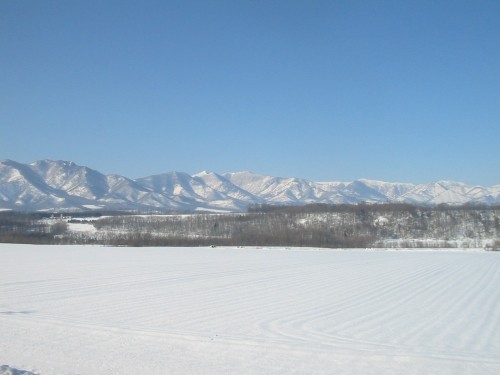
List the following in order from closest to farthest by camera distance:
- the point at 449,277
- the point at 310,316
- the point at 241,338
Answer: the point at 241,338
the point at 310,316
the point at 449,277

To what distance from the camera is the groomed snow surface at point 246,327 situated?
9.28 metres

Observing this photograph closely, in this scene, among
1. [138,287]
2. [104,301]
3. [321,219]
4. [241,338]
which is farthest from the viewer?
[321,219]

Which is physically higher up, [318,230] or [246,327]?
[246,327]

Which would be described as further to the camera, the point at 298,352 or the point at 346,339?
the point at 346,339

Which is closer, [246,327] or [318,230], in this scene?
[246,327]

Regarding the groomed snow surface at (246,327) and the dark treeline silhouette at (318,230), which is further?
the dark treeline silhouette at (318,230)

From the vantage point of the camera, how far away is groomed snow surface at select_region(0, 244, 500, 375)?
9.28 m

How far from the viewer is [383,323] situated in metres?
13.4

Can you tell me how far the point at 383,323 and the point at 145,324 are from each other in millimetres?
6848

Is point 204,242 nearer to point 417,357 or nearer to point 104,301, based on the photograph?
point 104,301

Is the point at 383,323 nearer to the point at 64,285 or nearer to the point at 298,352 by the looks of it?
the point at 298,352

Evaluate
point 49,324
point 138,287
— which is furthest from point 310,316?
point 138,287

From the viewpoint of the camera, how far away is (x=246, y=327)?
41.4 feet

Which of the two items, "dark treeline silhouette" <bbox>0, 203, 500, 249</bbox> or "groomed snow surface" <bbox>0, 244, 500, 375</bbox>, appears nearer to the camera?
"groomed snow surface" <bbox>0, 244, 500, 375</bbox>
